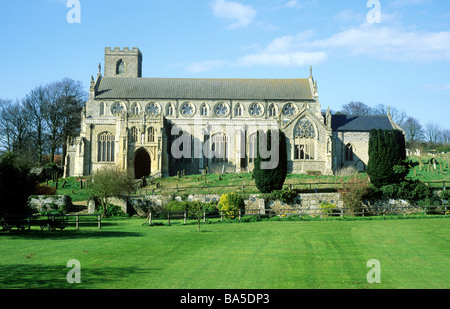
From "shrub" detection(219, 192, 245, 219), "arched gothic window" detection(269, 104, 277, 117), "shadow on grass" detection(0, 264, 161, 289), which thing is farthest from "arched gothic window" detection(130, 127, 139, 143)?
"shadow on grass" detection(0, 264, 161, 289)

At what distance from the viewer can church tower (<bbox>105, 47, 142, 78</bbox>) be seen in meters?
68.9

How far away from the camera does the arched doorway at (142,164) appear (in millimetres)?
50878

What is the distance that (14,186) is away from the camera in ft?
79.2

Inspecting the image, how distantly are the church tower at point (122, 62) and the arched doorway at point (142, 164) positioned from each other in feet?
70.6

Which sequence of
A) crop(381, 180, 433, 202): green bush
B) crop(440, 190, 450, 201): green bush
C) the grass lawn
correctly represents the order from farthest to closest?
1. crop(381, 180, 433, 202): green bush
2. crop(440, 190, 450, 201): green bush
3. the grass lawn

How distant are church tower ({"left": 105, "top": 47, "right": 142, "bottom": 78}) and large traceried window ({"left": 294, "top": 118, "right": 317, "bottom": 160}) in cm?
2839

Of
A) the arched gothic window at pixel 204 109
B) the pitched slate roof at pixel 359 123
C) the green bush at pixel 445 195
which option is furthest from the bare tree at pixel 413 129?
the green bush at pixel 445 195

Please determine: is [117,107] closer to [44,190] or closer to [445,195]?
[44,190]

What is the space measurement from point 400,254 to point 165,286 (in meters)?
8.70

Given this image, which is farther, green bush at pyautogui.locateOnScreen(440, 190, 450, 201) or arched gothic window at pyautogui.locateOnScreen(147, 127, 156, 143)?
arched gothic window at pyautogui.locateOnScreen(147, 127, 156, 143)

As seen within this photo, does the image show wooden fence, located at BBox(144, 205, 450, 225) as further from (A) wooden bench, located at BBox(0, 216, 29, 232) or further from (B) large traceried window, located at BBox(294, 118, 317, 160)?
(B) large traceried window, located at BBox(294, 118, 317, 160)

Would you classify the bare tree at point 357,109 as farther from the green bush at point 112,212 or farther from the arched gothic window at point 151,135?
the green bush at point 112,212

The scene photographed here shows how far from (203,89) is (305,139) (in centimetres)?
1682

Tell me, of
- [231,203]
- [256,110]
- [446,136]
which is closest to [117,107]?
[256,110]
